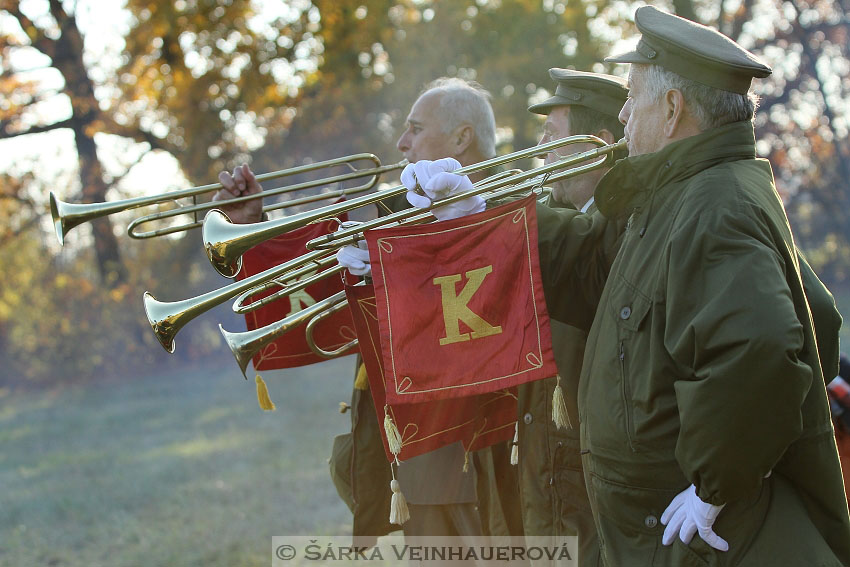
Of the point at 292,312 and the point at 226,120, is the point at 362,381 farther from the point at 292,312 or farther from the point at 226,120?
the point at 226,120

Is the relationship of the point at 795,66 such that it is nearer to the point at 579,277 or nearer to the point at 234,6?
the point at 234,6

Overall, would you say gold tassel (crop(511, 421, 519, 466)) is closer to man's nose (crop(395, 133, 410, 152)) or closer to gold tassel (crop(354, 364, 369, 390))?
gold tassel (crop(354, 364, 369, 390))

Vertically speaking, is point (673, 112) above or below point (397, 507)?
above

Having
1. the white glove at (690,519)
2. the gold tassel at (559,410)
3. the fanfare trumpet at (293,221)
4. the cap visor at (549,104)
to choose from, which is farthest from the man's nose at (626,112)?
the white glove at (690,519)

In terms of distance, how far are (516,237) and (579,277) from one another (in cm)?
25

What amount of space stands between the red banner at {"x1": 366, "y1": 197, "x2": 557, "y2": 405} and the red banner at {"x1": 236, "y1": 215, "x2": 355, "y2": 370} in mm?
973

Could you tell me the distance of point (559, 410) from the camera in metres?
2.90

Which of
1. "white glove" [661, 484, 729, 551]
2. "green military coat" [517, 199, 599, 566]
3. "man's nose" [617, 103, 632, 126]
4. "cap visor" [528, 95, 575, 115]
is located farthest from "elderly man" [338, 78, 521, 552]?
"white glove" [661, 484, 729, 551]

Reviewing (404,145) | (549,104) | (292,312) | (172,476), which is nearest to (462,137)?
(404,145)

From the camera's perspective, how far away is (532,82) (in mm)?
14109

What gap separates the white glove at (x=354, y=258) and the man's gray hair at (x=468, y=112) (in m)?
1.04

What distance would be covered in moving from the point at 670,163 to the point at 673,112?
0.46 ft

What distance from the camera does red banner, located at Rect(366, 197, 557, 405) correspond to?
9.34 ft

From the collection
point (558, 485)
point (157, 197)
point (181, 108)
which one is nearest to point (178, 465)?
point (157, 197)
